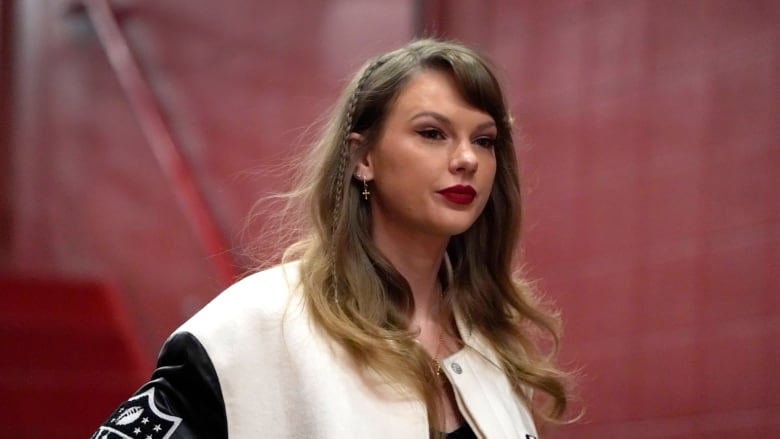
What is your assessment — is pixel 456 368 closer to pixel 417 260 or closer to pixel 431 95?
pixel 417 260

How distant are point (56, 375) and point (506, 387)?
85.9 inches

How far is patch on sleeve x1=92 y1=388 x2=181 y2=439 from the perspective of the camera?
156 centimetres

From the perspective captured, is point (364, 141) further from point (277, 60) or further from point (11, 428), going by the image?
point (277, 60)

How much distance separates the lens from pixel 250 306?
1.72 meters

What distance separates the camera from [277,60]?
15.9ft

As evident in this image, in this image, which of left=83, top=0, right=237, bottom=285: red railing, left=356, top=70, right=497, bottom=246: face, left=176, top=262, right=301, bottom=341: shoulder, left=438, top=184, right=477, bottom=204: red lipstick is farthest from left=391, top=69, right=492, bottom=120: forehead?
left=83, top=0, right=237, bottom=285: red railing

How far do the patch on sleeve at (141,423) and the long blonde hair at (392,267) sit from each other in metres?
0.28

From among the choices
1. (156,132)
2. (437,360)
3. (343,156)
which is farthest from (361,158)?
(156,132)

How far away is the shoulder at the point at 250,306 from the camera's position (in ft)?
5.47

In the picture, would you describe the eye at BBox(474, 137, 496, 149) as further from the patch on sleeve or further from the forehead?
the patch on sleeve

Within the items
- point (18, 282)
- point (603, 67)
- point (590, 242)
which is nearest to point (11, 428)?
point (18, 282)

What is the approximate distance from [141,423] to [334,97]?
3.17 m

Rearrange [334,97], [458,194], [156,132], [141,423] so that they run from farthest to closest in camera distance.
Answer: [334,97] < [156,132] < [458,194] < [141,423]

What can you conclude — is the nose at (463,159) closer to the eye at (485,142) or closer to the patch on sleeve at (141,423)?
the eye at (485,142)
